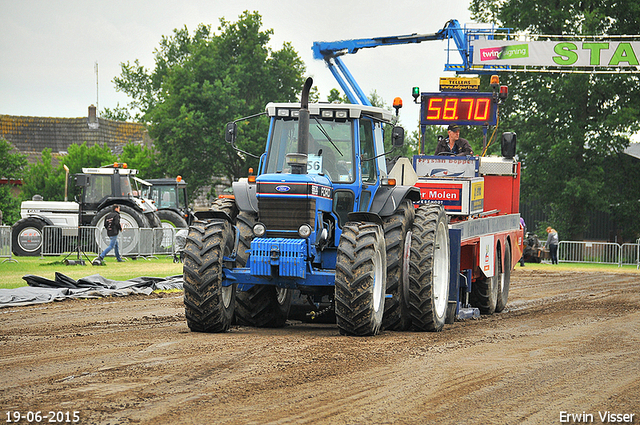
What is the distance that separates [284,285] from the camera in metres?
9.34

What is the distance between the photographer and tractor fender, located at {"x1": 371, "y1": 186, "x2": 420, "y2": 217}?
10.1m

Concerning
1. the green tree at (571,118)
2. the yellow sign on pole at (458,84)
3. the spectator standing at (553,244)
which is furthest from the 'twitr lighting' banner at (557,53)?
the yellow sign on pole at (458,84)

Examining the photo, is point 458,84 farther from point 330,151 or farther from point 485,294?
point 330,151

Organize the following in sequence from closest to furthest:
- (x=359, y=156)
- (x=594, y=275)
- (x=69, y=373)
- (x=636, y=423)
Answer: (x=636, y=423) < (x=69, y=373) < (x=359, y=156) < (x=594, y=275)

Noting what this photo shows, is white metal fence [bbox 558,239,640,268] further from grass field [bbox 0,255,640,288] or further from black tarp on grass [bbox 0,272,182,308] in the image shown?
black tarp on grass [bbox 0,272,182,308]

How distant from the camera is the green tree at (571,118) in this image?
121 ft

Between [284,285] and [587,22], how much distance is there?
30586mm

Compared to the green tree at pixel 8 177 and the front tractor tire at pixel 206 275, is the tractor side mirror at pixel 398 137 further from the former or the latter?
the green tree at pixel 8 177

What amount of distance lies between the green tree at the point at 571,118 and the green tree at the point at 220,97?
1298 centimetres

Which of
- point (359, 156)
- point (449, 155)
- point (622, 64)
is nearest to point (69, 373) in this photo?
point (359, 156)

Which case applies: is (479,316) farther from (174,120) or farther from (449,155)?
(174,120)

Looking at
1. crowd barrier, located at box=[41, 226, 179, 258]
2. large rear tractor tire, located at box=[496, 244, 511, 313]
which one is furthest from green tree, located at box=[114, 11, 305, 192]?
large rear tractor tire, located at box=[496, 244, 511, 313]

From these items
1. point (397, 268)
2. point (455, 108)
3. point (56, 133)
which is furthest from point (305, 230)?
point (56, 133)

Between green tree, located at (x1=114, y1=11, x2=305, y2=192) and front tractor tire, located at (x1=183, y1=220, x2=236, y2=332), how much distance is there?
33.6m
